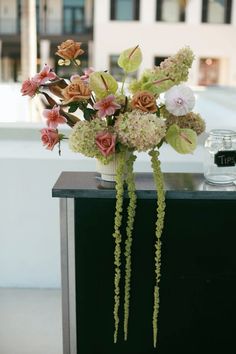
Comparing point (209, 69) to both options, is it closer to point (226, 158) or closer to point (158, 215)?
point (226, 158)

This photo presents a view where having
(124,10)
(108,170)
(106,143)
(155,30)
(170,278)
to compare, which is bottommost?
(170,278)

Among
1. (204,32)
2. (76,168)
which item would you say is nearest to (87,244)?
(76,168)

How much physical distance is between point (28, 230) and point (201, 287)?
1.15 m

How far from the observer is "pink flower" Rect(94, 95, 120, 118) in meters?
1.78

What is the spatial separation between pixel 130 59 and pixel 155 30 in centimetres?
1459

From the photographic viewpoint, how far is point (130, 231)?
191cm

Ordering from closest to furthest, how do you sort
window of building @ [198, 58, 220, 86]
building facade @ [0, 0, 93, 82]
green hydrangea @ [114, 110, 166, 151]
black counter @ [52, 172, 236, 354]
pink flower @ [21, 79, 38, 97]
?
1. green hydrangea @ [114, 110, 166, 151]
2. pink flower @ [21, 79, 38, 97]
3. black counter @ [52, 172, 236, 354]
4. window of building @ [198, 58, 220, 86]
5. building facade @ [0, 0, 93, 82]

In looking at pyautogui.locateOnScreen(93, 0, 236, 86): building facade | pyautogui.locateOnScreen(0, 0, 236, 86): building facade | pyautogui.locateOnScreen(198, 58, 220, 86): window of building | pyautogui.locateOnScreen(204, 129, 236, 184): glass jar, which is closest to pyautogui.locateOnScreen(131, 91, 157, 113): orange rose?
pyautogui.locateOnScreen(204, 129, 236, 184): glass jar

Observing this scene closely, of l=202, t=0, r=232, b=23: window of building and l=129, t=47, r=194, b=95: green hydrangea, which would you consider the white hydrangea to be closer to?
l=129, t=47, r=194, b=95: green hydrangea

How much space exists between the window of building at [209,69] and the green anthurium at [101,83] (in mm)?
14421

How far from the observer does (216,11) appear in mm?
15648

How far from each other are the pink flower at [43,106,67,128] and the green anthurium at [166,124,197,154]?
1.26 feet

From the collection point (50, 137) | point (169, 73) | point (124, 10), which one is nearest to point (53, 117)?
point (50, 137)

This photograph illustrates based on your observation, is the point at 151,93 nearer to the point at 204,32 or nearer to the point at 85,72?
the point at 85,72
